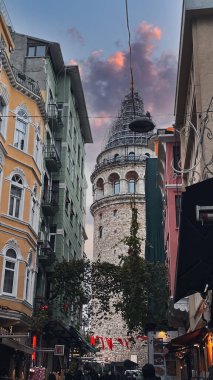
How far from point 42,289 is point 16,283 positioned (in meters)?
7.90

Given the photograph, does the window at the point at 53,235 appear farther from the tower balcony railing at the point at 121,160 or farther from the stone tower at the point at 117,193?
the tower balcony railing at the point at 121,160

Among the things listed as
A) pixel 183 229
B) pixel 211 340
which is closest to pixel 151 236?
pixel 211 340

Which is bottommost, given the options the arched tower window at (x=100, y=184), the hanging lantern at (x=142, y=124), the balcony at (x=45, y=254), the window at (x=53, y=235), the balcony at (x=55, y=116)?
the balcony at (x=45, y=254)

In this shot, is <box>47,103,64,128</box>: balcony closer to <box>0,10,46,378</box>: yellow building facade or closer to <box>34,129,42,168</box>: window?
<box>34,129,42,168</box>: window

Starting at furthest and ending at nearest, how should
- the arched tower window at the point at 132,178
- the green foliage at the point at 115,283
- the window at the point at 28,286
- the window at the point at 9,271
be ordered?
the arched tower window at the point at 132,178 < the green foliage at the point at 115,283 < the window at the point at 28,286 < the window at the point at 9,271

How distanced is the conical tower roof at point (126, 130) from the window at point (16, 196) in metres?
41.7

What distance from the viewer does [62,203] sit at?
3409cm

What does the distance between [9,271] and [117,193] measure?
40.6m

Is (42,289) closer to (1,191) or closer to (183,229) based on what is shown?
(1,191)

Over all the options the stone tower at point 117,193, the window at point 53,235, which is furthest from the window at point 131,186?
the window at point 53,235

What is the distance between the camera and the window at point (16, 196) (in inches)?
898

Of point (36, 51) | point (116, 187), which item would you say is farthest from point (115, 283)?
point (116, 187)

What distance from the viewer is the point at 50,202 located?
3059cm

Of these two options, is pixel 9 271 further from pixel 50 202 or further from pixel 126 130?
pixel 126 130
